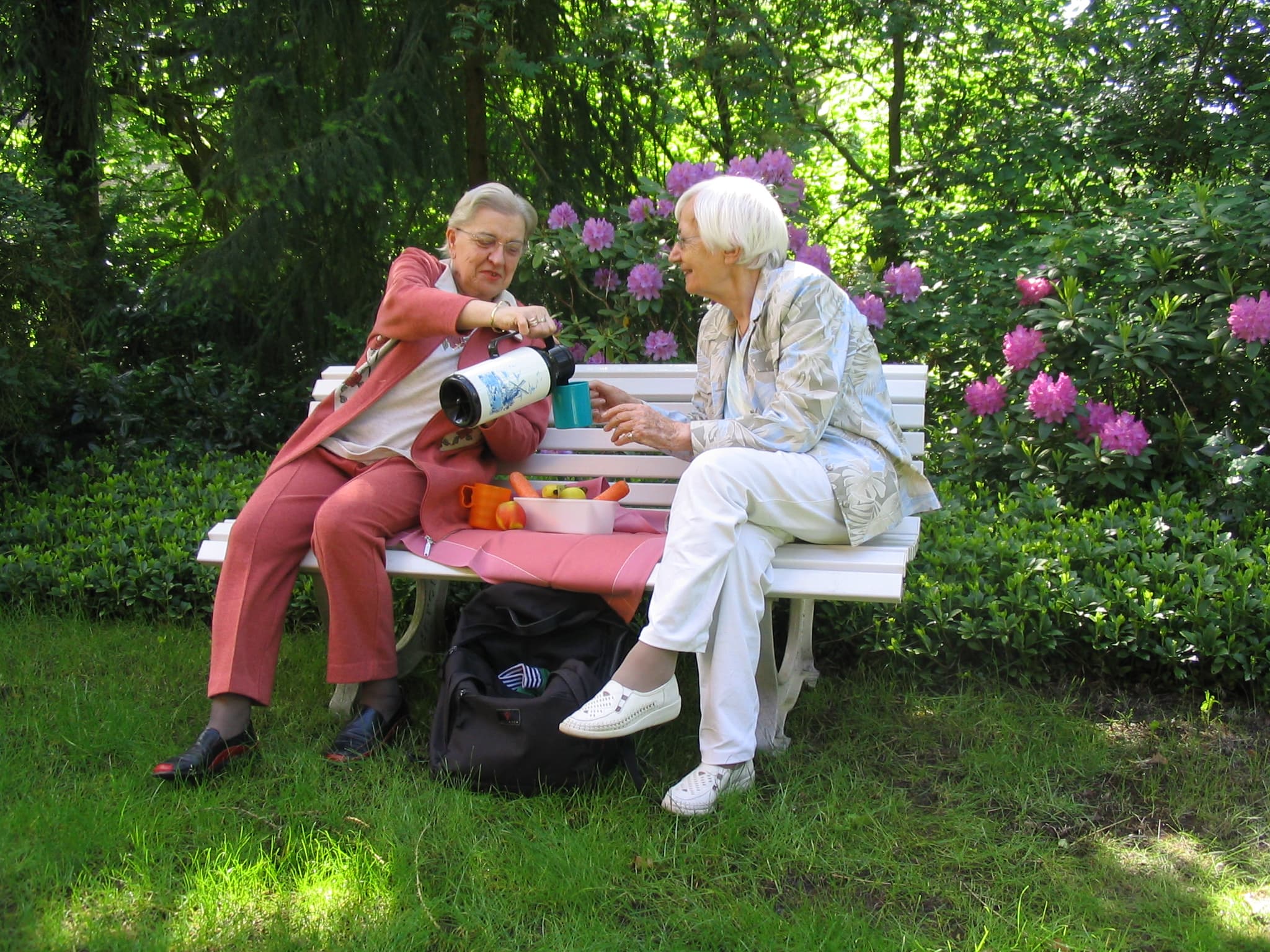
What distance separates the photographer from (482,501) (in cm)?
304

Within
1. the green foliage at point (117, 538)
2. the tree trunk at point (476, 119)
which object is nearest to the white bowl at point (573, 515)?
the green foliage at point (117, 538)

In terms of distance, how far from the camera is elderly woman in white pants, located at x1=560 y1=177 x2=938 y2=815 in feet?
8.14

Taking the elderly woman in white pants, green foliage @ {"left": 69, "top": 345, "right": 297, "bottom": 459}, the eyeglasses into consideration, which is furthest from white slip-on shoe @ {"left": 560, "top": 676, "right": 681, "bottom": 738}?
green foliage @ {"left": 69, "top": 345, "right": 297, "bottom": 459}

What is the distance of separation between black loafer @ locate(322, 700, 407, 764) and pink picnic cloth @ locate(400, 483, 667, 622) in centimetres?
41

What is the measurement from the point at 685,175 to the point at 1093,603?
2008 mm

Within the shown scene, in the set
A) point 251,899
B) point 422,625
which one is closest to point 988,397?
point 422,625

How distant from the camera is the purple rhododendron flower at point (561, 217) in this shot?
4.21m

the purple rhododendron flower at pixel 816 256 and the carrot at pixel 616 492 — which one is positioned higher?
the purple rhododendron flower at pixel 816 256

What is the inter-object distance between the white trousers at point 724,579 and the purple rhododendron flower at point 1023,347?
1575 millimetres

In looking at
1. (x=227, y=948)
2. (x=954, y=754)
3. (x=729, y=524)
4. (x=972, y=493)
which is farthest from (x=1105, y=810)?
(x=227, y=948)

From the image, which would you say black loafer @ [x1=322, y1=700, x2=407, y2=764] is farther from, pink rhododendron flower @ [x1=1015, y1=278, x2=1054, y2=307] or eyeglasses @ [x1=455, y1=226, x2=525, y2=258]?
pink rhododendron flower @ [x1=1015, y1=278, x2=1054, y2=307]

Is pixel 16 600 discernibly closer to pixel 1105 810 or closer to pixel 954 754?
pixel 954 754

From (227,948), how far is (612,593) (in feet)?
3.58

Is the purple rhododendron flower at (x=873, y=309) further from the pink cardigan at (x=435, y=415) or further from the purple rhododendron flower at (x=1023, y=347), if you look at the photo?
the pink cardigan at (x=435, y=415)
